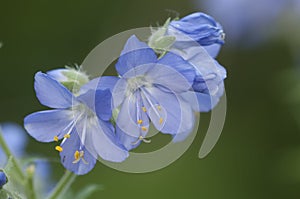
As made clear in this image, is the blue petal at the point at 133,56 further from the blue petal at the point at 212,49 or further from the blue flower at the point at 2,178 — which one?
the blue flower at the point at 2,178

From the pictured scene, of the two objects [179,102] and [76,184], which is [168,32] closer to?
[179,102]

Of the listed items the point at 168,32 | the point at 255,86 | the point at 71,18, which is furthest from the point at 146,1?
the point at 168,32

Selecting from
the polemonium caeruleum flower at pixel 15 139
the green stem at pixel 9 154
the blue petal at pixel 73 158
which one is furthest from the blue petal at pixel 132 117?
the polemonium caeruleum flower at pixel 15 139

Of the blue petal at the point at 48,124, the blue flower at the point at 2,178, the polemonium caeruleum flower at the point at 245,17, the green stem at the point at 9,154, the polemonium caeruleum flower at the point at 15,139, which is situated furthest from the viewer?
the polemonium caeruleum flower at the point at 245,17

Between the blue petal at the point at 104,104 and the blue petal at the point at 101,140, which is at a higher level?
the blue petal at the point at 104,104

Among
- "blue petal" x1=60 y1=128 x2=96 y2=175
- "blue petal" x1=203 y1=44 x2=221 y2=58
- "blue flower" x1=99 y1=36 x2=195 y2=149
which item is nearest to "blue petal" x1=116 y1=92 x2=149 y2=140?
"blue flower" x1=99 y1=36 x2=195 y2=149

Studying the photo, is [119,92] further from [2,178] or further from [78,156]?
[2,178]
